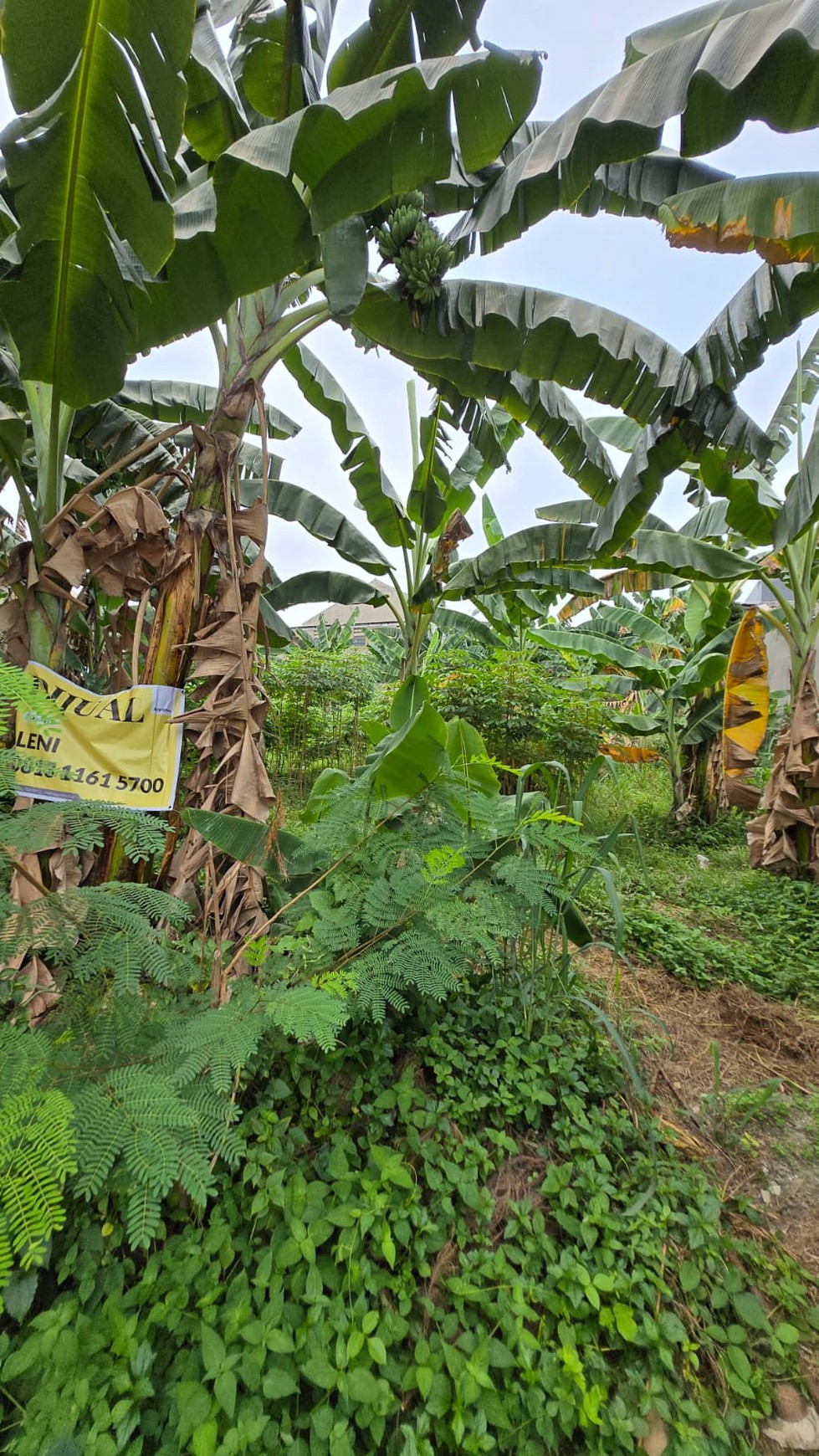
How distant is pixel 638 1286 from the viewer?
1.17m

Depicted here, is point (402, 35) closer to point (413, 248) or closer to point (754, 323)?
point (413, 248)

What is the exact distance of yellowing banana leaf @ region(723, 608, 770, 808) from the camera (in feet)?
14.5

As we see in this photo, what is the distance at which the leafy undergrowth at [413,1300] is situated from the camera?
0.90m

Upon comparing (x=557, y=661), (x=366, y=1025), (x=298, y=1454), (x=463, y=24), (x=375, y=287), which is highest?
(x=463, y=24)

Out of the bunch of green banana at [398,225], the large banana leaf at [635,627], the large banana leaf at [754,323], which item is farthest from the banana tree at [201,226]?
the large banana leaf at [635,627]

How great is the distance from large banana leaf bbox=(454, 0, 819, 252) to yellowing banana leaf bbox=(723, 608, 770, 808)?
3.44m

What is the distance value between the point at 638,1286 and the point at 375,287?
3.28 meters

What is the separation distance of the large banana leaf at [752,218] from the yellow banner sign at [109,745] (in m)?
2.36

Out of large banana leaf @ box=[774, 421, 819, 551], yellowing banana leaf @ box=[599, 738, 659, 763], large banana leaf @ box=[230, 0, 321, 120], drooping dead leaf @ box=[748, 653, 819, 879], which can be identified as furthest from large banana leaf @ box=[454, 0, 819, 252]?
yellowing banana leaf @ box=[599, 738, 659, 763]

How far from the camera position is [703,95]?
1.55 meters

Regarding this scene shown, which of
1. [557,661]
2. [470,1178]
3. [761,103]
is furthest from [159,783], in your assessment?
[557,661]

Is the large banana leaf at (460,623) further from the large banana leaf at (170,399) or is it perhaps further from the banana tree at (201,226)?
the banana tree at (201,226)

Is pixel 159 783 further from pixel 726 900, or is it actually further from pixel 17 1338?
pixel 726 900

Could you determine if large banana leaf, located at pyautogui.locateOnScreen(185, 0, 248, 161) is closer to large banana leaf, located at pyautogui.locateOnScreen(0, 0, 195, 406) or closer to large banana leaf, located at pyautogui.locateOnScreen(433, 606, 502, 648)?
large banana leaf, located at pyautogui.locateOnScreen(0, 0, 195, 406)
